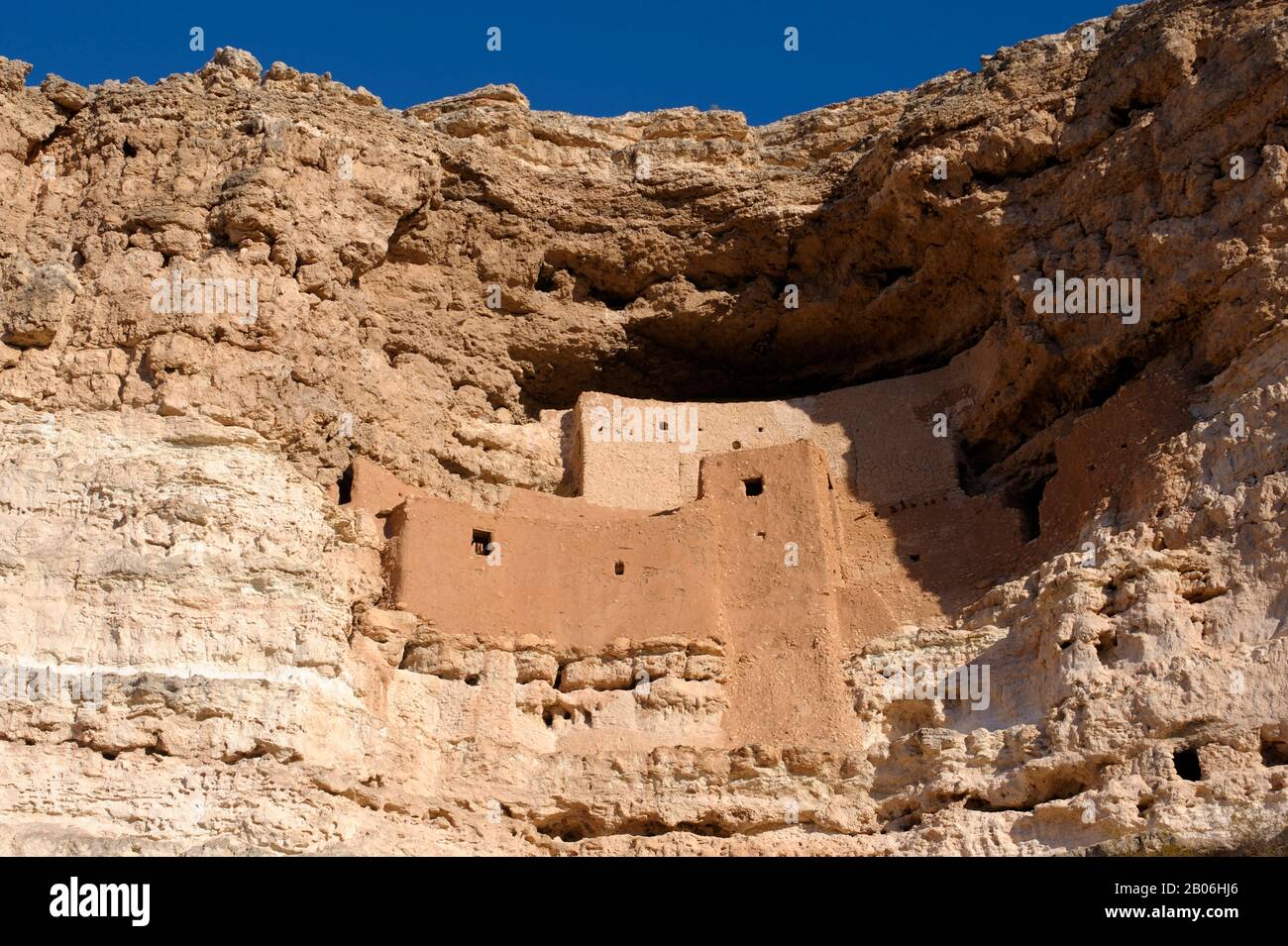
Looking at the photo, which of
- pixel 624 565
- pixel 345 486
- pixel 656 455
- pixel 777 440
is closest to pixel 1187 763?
pixel 624 565

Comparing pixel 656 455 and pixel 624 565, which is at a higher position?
pixel 656 455

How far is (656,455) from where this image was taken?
68.2ft

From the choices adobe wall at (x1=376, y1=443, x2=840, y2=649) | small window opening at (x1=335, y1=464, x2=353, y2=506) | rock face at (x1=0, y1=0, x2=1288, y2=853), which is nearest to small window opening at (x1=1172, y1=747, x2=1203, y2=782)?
rock face at (x1=0, y1=0, x2=1288, y2=853)

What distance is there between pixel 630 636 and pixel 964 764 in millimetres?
3404

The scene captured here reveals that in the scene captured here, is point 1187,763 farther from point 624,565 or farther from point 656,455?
point 656,455

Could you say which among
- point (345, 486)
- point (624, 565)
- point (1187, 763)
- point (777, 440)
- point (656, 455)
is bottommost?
point (1187, 763)

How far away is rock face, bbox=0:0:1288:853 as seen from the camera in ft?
52.5

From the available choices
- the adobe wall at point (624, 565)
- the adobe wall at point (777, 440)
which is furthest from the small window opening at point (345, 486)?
the adobe wall at point (777, 440)

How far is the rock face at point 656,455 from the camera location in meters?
16.0

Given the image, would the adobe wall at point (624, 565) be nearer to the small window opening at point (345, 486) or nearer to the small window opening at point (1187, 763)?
the small window opening at point (345, 486)

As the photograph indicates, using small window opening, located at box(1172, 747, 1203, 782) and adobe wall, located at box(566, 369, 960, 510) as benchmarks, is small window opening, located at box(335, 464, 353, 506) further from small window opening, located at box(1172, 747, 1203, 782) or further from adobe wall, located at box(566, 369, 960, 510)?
small window opening, located at box(1172, 747, 1203, 782)

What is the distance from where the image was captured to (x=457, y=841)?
16234 mm

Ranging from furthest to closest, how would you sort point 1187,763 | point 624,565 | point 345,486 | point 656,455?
1. point 656,455
2. point 624,565
3. point 345,486
4. point 1187,763

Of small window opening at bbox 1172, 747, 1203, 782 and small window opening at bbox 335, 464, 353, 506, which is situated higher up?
small window opening at bbox 335, 464, 353, 506
